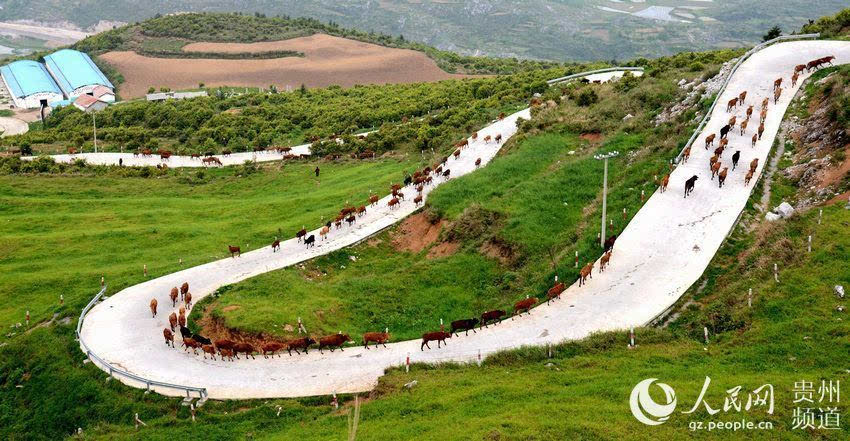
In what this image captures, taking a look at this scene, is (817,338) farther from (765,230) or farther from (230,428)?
(230,428)

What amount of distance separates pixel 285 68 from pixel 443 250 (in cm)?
9697

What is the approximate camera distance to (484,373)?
22875mm

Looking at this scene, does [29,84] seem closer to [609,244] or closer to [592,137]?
[592,137]

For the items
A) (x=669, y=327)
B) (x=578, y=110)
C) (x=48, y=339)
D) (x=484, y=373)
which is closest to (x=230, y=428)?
(x=484, y=373)

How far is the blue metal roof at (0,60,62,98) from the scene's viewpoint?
118 meters

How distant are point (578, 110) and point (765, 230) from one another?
86.7 ft

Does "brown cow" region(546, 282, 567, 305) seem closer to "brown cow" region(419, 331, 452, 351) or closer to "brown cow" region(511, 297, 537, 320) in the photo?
"brown cow" region(511, 297, 537, 320)

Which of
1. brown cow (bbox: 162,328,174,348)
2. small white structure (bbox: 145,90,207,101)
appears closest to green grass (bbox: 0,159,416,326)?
brown cow (bbox: 162,328,174,348)

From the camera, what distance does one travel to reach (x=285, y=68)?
12512cm

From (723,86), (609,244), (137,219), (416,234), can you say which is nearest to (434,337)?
(609,244)

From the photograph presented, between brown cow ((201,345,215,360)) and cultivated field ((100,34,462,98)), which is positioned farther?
cultivated field ((100,34,462,98))

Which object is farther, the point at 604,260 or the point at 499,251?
the point at 499,251

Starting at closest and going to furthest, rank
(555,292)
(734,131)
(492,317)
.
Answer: (492,317)
(555,292)
(734,131)

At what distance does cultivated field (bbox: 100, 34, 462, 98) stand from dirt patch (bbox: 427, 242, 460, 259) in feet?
273
